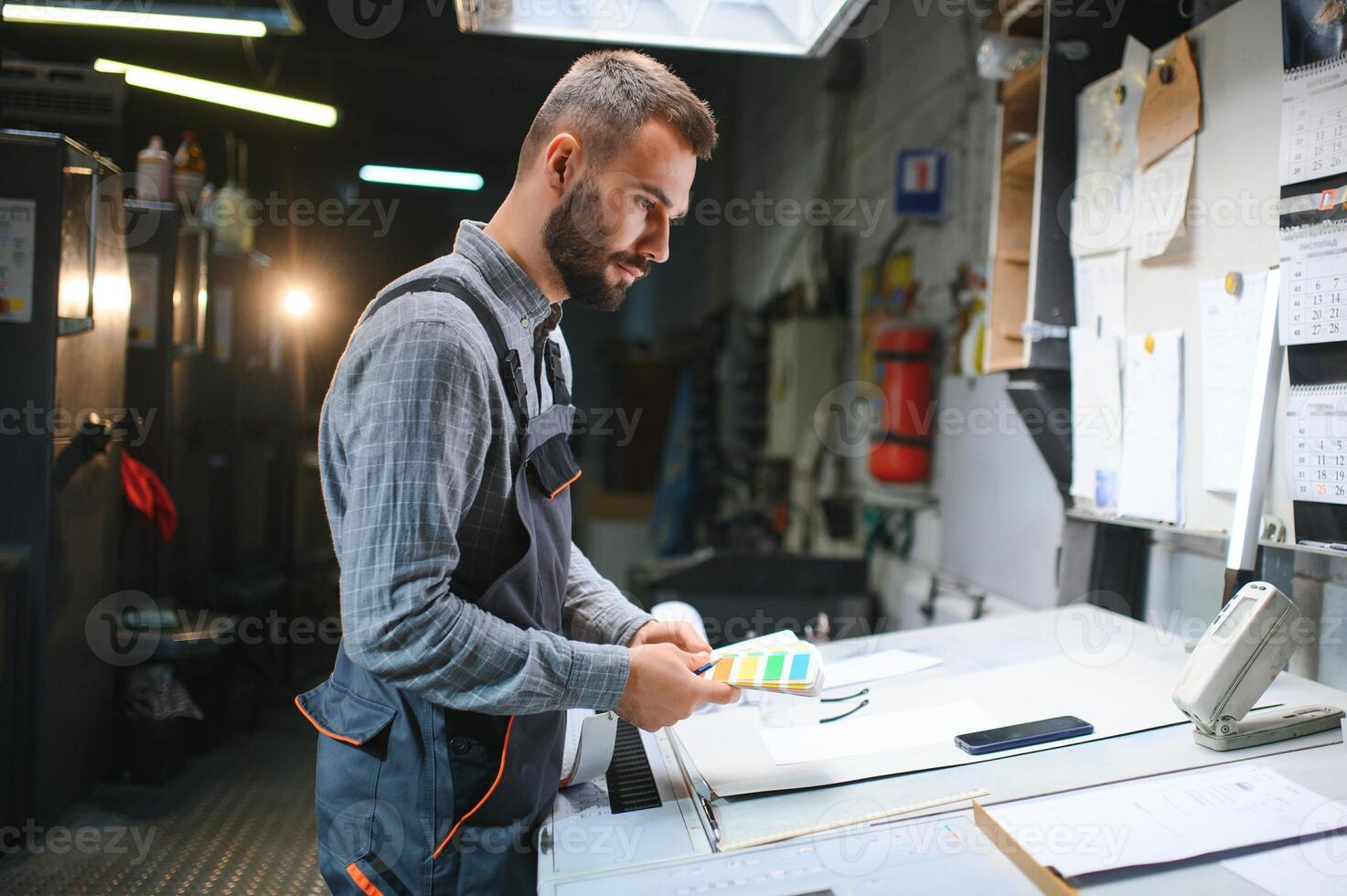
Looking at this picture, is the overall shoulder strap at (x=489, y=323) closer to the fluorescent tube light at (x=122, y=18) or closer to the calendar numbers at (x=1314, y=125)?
the calendar numbers at (x=1314, y=125)

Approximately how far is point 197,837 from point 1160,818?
84.5 inches

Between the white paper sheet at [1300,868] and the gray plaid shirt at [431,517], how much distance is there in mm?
638

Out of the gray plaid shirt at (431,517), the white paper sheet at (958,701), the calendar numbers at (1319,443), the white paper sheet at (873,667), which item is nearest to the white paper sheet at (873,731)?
the white paper sheet at (958,701)

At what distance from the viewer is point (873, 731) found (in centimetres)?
120

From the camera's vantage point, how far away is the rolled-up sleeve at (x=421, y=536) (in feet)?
2.89

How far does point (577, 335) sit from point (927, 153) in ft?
13.8

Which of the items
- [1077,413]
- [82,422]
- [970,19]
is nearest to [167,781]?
[82,422]

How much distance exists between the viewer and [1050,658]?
147cm

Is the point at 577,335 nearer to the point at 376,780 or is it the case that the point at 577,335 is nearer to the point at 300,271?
the point at 300,271

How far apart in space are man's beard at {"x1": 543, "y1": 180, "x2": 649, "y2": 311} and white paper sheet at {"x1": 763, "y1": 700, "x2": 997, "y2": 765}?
2.15 ft

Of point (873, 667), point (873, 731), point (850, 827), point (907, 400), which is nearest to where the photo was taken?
point (850, 827)

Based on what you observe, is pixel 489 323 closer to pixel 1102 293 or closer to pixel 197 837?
pixel 1102 293

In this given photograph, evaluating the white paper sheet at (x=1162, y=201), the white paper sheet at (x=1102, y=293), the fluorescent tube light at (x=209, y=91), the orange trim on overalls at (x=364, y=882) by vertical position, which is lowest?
the orange trim on overalls at (x=364, y=882)

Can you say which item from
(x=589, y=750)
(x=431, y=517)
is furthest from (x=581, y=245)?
(x=589, y=750)
